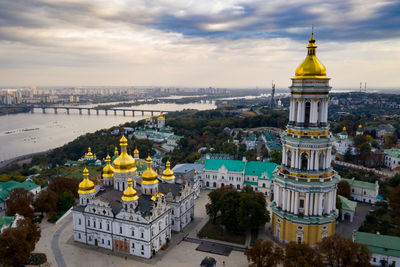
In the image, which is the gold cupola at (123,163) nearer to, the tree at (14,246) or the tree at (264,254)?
the tree at (14,246)

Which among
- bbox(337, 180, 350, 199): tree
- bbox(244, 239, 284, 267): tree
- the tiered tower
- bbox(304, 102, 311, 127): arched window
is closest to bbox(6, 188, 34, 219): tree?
bbox(244, 239, 284, 267): tree

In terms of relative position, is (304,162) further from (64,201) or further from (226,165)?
(64,201)

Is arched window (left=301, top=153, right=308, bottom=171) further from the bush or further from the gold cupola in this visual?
the bush

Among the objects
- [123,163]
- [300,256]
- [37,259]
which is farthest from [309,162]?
[37,259]

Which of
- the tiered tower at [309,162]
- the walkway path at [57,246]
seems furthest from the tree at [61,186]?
the tiered tower at [309,162]

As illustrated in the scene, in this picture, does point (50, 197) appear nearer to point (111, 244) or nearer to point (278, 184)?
point (111, 244)
